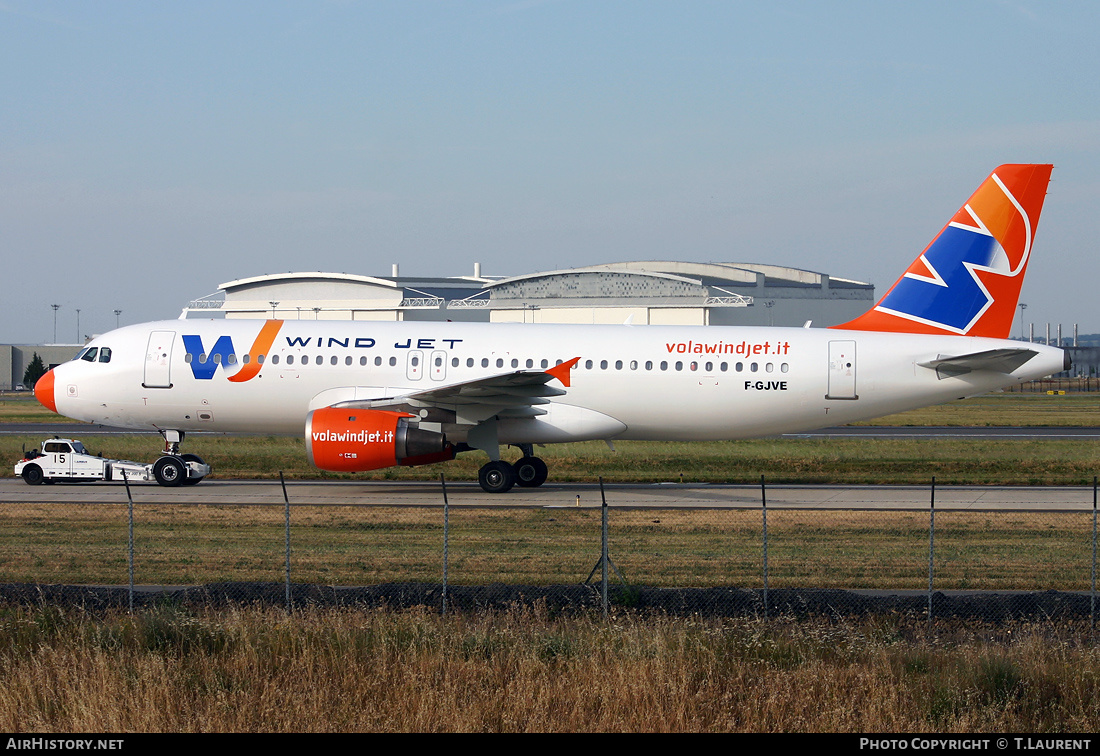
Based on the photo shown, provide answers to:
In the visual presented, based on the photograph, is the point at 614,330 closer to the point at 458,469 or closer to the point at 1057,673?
the point at 458,469

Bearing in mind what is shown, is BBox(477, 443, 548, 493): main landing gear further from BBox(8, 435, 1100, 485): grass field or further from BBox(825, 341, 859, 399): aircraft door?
BBox(825, 341, 859, 399): aircraft door

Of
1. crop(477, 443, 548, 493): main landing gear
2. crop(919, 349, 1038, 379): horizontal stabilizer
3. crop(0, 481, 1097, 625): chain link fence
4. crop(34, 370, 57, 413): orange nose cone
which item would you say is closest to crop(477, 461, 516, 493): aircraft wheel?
crop(477, 443, 548, 493): main landing gear

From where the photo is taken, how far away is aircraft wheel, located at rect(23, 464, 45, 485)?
2953 cm

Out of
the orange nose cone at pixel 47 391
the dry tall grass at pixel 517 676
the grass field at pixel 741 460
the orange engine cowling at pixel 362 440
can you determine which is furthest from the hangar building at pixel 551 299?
the dry tall grass at pixel 517 676

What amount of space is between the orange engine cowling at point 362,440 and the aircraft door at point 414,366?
2.02m

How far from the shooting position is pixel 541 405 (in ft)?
92.6

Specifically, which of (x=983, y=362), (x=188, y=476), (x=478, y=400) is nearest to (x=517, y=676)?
(x=478, y=400)

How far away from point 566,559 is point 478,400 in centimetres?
1035

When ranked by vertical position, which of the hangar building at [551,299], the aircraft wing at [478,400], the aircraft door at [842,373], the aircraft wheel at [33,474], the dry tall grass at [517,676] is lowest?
the dry tall grass at [517,676]

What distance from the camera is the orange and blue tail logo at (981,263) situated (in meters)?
28.2

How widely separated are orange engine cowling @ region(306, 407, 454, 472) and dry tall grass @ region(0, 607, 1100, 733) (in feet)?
43.5

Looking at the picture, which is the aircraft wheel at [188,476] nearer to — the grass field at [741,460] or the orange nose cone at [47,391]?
the grass field at [741,460]
